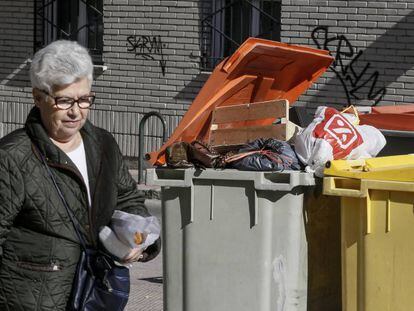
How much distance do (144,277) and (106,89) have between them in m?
5.45

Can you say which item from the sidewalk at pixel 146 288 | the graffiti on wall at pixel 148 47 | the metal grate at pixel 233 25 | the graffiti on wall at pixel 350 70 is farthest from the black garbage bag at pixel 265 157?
the graffiti on wall at pixel 148 47

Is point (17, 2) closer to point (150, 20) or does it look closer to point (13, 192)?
point (150, 20)

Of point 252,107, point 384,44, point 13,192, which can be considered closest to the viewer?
point 13,192

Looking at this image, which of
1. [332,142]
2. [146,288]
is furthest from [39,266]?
[146,288]

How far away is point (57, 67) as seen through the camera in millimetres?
3248

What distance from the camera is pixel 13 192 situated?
10.5 feet

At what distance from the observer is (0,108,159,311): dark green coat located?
3223mm

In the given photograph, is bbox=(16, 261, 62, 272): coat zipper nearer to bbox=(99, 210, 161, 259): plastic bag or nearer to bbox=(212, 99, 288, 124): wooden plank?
bbox=(99, 210, 161, 259): plastic bag

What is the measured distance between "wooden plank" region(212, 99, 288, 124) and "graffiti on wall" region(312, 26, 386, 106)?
5918 millimetres

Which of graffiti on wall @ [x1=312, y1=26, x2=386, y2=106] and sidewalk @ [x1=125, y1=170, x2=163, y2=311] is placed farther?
graffiti on wall @ [x1=312, y1=26, x2=386, y2=106]

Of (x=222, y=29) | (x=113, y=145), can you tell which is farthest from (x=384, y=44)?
(x=113, y=145)

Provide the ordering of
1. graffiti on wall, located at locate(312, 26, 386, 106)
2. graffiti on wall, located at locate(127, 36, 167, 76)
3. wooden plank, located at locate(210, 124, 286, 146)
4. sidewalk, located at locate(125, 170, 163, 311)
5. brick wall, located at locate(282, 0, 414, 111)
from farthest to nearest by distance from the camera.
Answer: graffiti on wall, located at locate(127, 36, 167, 76)
graffiti on wall, located at locate(312, 26, 386, 106)
brick wall, located at locate(282, 0, 414, 111)
sidewalk, located at locate(125, 170, 163, 311)
wooden plank, located at locate(210, 124, 286, 146)

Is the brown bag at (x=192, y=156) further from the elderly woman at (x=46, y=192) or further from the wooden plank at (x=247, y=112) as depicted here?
the elderly woman at (x=46, y=192)

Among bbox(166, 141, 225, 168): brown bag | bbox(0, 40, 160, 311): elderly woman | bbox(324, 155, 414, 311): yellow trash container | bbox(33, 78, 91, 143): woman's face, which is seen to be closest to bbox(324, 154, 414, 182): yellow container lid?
bbox(324, 155, 414, 311): yellow trash container
